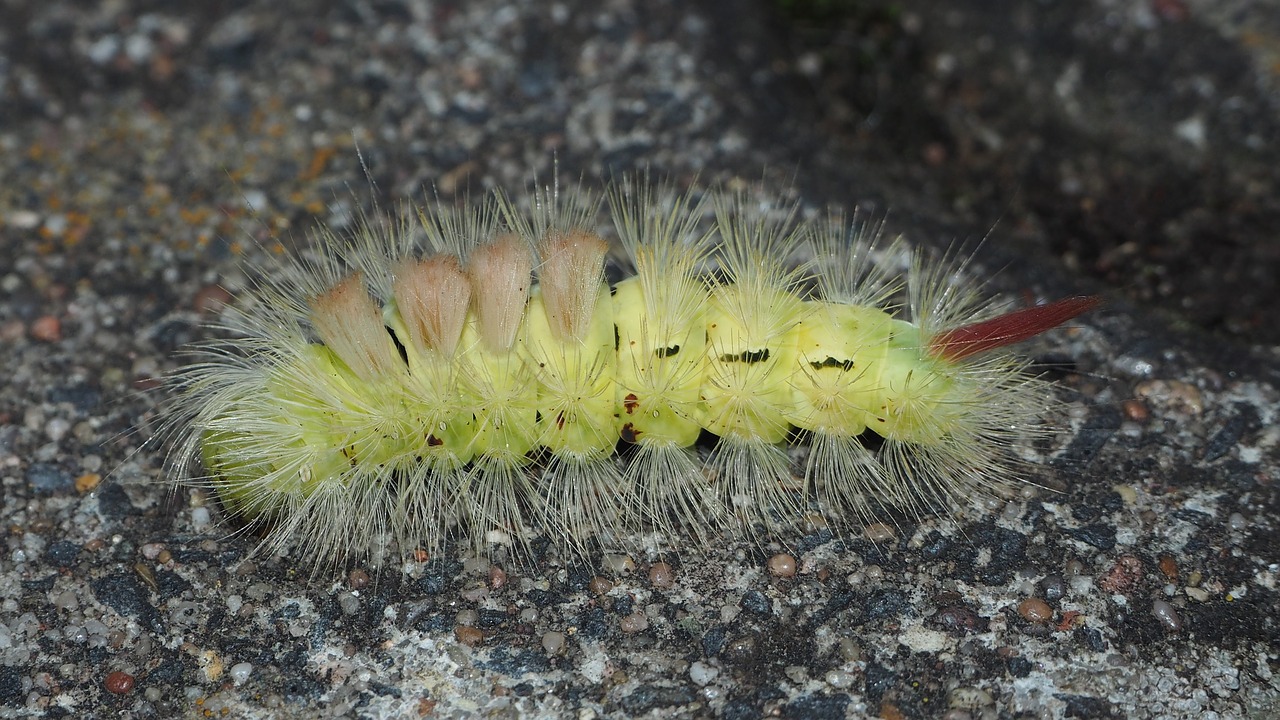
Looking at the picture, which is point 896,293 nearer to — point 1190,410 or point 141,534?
point 1190,410

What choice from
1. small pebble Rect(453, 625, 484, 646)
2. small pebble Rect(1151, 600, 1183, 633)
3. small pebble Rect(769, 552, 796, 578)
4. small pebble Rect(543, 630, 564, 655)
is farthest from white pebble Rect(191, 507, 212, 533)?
small pebble Rect(1151, 600, 1183, 633)

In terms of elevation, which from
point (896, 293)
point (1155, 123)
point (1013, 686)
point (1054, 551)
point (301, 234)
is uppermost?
point (1155, 123)

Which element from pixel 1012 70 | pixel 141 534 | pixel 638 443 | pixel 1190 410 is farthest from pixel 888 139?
pixel 141 534

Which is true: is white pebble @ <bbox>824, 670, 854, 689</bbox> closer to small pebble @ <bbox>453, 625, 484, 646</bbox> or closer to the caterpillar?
the caterpillar

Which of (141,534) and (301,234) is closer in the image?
(141,534)

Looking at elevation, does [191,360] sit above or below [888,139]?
below
